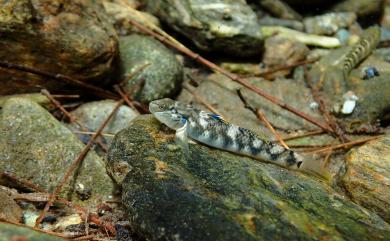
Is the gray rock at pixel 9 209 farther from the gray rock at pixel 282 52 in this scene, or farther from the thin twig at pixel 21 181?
the gray rock at pixel 282 52

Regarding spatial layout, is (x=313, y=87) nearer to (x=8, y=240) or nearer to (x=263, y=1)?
(x=263, y=1)

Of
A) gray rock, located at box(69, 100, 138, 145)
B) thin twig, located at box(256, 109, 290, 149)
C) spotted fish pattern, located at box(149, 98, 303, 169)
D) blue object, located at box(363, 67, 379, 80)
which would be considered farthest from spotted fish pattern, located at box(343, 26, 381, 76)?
gray rock, located at box(69, 100, 138, 145)

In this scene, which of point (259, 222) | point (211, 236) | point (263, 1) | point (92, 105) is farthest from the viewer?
point (263, 1)

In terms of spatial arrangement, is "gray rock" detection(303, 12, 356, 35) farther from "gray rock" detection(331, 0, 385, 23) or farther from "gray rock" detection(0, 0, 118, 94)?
"gray rock" detection(0, 0, 118, 94)

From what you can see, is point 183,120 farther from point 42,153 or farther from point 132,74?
point 132,74

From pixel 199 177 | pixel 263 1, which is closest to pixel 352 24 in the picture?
pixel 263 1

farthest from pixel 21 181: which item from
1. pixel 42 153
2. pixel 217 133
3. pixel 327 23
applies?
pixel 327 23
